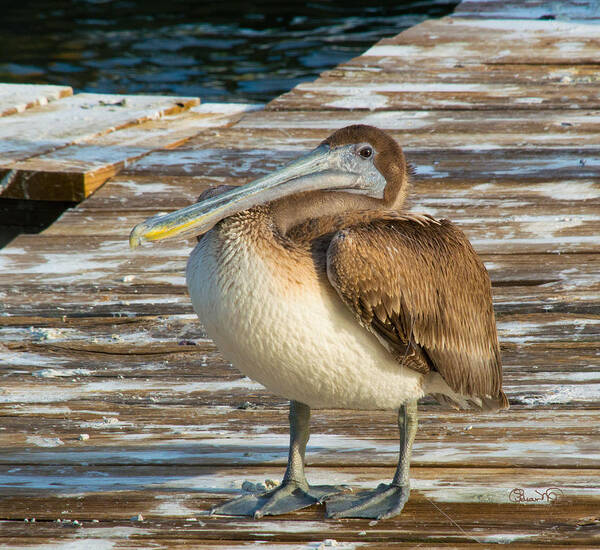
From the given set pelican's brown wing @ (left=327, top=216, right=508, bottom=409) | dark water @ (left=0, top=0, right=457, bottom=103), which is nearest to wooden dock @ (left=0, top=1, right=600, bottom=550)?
pelican's brown wing @ (left=327, top=216, right=508, bottom=409)

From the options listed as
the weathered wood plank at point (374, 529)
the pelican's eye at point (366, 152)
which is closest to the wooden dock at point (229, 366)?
the weathered wood plank at point (374, 529)

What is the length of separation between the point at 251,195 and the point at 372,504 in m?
0.85

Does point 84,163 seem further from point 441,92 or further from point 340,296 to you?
point 340,296

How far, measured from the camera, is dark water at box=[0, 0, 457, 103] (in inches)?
500

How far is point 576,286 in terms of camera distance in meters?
4.09

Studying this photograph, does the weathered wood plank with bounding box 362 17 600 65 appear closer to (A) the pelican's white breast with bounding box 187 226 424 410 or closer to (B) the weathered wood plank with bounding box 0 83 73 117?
(B) the weathered wood plank with bounding box 0 83 73 117

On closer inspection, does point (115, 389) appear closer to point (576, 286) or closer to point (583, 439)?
point (583, 439)

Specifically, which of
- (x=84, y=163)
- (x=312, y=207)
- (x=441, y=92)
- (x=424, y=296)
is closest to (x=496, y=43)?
(x=441, y=92)

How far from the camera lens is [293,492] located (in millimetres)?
2689

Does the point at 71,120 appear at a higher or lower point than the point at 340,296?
lower

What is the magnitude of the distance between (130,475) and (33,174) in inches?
120

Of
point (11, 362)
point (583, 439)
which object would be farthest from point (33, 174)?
point (583, 439)

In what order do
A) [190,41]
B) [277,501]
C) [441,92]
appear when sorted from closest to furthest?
[277,501], [441,92], [190,41]

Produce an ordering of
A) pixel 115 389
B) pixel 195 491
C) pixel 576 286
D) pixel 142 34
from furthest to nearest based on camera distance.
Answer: pixel 142 34 < pixel 576 286 < pixel 115 389 < pixel 195 491
